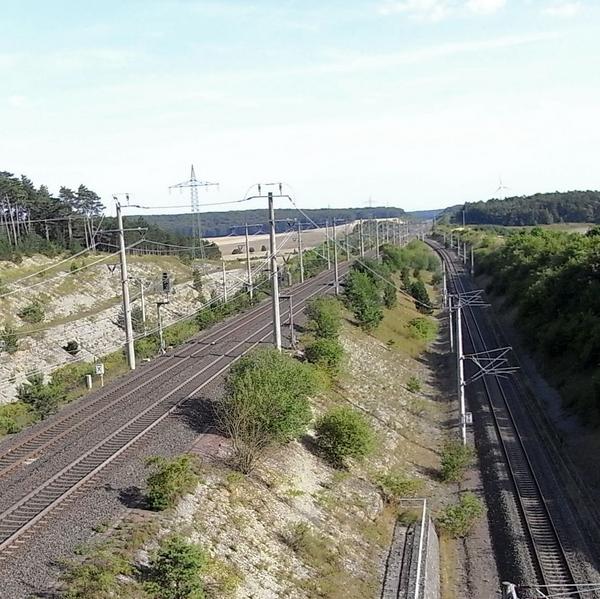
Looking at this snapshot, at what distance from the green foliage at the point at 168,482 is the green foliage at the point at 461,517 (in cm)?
951

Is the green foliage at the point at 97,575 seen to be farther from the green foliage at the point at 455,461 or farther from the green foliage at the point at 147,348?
the green foliage at the point at 147,348

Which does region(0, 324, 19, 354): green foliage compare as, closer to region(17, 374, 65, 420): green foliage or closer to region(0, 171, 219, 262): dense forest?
region(17, 374, 65, 420): green foliage

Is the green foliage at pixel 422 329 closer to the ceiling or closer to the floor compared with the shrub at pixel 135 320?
closer to the floor

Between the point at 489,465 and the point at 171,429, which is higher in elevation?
the point at 171,429

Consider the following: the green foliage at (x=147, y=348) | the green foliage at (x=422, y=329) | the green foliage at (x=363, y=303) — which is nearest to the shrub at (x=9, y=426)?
the green foliage at (x=147, y=348)

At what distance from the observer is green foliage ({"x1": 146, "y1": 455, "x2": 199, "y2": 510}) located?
1667 centimetres

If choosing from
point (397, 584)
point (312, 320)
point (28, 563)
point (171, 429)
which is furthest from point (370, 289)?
point (28, 563)

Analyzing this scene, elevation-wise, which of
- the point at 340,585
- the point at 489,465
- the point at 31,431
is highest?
the point at 31,431

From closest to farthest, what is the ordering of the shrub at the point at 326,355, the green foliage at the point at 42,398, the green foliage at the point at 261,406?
the green foliage at the point at 261,406
the green foliage at the point at 42,398
the shrub at the point at 326,355

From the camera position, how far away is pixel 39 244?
8088cm

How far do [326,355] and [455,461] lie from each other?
931cm

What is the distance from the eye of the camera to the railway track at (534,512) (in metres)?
20.2

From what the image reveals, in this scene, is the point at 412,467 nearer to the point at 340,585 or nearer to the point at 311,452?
the point at 311,452

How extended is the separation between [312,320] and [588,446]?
18.9 meters
